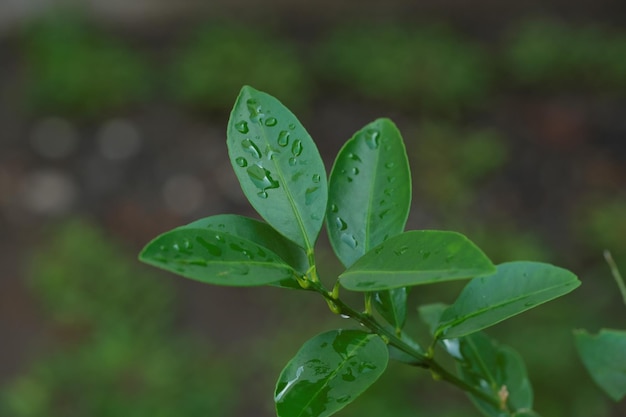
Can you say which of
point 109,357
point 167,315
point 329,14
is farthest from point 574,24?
point 109,357

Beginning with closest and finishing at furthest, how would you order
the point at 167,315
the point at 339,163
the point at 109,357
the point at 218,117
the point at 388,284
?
the point at 388,284, the point at 339,163, the point at 109,357, the point at 167,315, the point at 218,117

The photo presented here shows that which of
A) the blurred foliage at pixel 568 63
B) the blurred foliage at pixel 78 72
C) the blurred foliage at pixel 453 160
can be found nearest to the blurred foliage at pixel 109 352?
the blurred foliage at pixel 78 72

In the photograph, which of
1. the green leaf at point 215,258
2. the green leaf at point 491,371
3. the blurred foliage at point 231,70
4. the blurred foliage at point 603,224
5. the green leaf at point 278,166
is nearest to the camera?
the green leaf at point 215,258

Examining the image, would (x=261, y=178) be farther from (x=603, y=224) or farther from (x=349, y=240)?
(x=603, y=224)

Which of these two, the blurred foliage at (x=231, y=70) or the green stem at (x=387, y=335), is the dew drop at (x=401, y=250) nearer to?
the green stem at (x=387, y=335)

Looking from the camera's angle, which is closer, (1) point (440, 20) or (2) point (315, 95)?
(2) point (315, 95)

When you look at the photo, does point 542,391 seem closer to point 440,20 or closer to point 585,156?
point 585,156

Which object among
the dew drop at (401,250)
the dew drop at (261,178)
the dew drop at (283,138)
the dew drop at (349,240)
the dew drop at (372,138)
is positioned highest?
the dew drop at (283,138)
